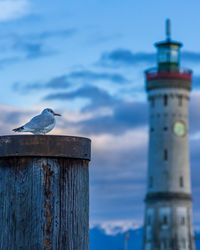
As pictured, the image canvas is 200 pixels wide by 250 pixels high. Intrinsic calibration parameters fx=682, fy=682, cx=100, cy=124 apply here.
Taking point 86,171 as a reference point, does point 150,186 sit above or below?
above

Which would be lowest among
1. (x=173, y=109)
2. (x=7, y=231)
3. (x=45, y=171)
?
(x=7, y=231)

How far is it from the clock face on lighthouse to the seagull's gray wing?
56269mm

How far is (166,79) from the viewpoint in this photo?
61438 mm

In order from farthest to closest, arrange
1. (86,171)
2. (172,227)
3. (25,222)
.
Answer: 1. (172,227)
2. (86,171)
3. (25,222)

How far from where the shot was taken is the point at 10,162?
10.7ft

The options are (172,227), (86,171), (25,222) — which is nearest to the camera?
(25,222)

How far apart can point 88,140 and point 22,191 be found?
0.46m

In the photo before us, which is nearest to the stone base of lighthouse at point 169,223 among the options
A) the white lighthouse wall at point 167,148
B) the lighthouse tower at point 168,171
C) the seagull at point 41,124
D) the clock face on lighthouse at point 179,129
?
the lighthouse tower at point 168,171

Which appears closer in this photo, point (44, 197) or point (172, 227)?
point (44, 197)

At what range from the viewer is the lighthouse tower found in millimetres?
58719

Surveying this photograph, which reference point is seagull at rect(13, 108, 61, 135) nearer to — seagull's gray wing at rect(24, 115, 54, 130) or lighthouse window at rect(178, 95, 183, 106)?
Result: seagull's gray wing at rect(24, 115, 54, 130)

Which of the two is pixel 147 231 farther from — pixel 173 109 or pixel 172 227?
pixel 173 109

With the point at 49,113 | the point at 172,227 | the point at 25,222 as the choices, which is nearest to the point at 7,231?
the point at 25,222

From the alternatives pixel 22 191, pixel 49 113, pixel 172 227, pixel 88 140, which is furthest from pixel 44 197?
pixel 172 227
